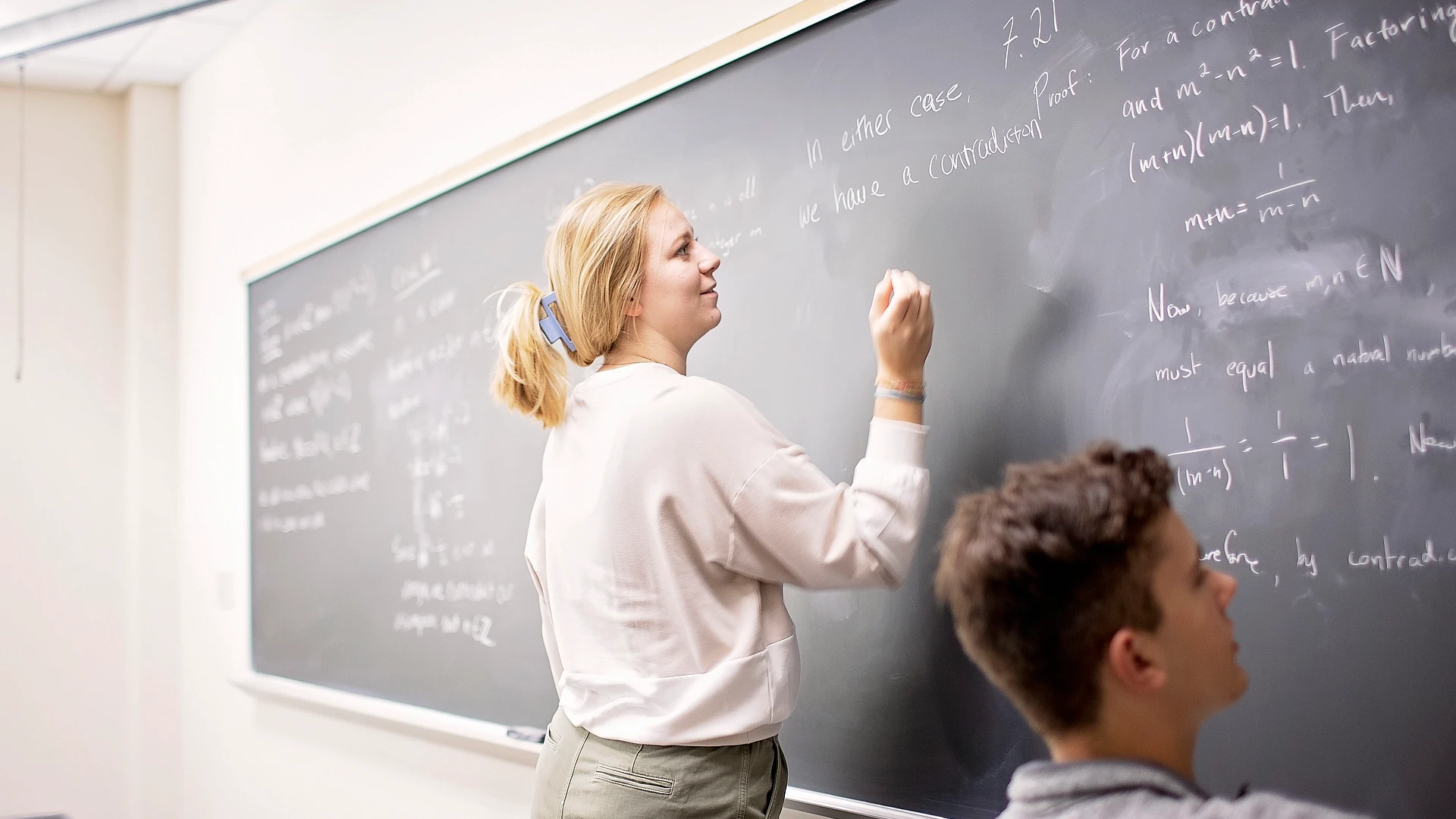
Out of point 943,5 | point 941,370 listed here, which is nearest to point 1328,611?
point 941,370

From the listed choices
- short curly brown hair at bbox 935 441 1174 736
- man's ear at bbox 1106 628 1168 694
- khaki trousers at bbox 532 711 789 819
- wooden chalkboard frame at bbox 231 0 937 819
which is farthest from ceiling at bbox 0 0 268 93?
man's ear at bbox 1106 628 1168 694

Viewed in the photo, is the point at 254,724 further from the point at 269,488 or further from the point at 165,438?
the point at 165,438

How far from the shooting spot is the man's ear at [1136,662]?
882 mm

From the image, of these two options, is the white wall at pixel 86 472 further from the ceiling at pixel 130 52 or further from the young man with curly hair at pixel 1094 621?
the young man with curly hair at pixel 1094 621

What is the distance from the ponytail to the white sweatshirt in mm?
138

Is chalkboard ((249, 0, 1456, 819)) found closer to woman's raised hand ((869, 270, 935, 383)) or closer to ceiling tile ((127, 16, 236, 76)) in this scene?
woman's raised hand ((869, 270, 935, 383))

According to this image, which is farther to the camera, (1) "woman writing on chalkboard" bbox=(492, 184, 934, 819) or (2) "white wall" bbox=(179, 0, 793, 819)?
(2) "white wall" bbox=(179, 0, 793, 819)

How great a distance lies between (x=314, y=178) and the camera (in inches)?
122

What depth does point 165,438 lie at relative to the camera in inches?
156

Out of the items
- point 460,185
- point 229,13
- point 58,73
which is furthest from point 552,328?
point 58,73

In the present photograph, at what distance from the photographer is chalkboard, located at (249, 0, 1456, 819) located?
114 centimetres

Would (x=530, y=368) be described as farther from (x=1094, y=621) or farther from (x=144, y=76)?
(x=144, y=76)

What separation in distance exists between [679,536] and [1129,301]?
0.64m

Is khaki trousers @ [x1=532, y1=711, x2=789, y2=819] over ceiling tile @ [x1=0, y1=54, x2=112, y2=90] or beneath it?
beneath
